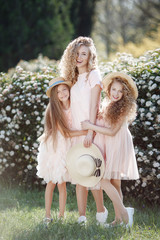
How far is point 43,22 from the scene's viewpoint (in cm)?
1320

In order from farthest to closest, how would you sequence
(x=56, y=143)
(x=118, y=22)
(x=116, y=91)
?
1. (x=118, y=22)
2. (x=56, y=143)
3. (x=116, y=91)

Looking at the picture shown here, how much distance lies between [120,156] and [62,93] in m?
0.92

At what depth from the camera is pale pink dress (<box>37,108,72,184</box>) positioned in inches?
138

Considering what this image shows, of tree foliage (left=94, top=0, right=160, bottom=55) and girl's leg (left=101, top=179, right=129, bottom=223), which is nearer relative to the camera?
girl's leg (left=101, top=179, right=129, bottom=223)

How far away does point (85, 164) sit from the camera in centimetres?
331

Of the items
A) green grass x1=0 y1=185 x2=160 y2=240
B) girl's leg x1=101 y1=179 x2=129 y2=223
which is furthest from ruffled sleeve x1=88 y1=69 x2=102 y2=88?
green grass x1=0 y1=185 x2=160 y2=240

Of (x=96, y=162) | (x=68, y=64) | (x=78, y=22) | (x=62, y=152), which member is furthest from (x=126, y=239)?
(x=78, y=22)

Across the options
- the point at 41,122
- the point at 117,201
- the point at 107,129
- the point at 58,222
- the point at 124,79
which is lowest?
the point at 58,222

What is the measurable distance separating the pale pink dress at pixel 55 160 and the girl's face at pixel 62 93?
0.49 feet

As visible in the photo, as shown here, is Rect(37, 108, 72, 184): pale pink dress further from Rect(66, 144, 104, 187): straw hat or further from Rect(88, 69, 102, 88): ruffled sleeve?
Rect(88, 69, 102, 88): ruffled sleeve

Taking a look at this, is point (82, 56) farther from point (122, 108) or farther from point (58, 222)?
point (58, 222)

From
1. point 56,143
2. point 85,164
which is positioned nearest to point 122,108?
point 85,164

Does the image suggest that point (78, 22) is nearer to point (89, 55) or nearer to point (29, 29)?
point (29, 29)

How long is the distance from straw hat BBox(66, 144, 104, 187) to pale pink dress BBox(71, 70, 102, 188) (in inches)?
6.0
